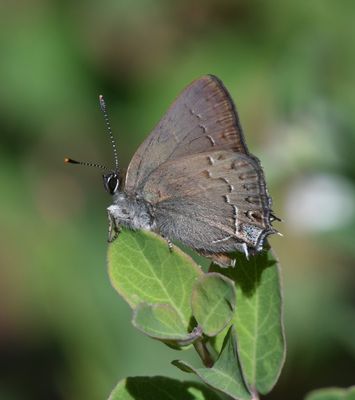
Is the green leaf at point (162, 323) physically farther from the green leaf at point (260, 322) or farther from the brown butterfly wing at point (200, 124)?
the brown butterfly wing at point (200, 124)

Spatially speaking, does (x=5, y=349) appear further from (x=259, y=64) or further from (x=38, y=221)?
(x=259, y=64)

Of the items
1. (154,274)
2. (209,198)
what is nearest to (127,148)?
(209,198)

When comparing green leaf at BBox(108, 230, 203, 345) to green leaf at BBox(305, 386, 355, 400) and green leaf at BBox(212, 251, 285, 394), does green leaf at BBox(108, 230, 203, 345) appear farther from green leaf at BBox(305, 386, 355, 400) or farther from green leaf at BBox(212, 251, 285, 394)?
green leaf at BBox(305, 386, 355, 400)

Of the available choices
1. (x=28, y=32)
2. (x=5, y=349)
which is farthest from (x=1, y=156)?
(x=5, y=349)

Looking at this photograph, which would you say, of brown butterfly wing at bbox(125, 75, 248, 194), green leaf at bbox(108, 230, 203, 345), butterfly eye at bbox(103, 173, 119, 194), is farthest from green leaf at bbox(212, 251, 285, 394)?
butterfly eye at bbox(103, 173, 119, 194)

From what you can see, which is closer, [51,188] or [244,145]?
[244,145]

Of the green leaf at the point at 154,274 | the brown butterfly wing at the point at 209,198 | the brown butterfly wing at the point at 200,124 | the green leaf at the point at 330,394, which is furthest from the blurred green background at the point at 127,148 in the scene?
the green leaf at the point at 154,274

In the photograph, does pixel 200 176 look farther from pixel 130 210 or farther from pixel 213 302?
pixel 213 302
